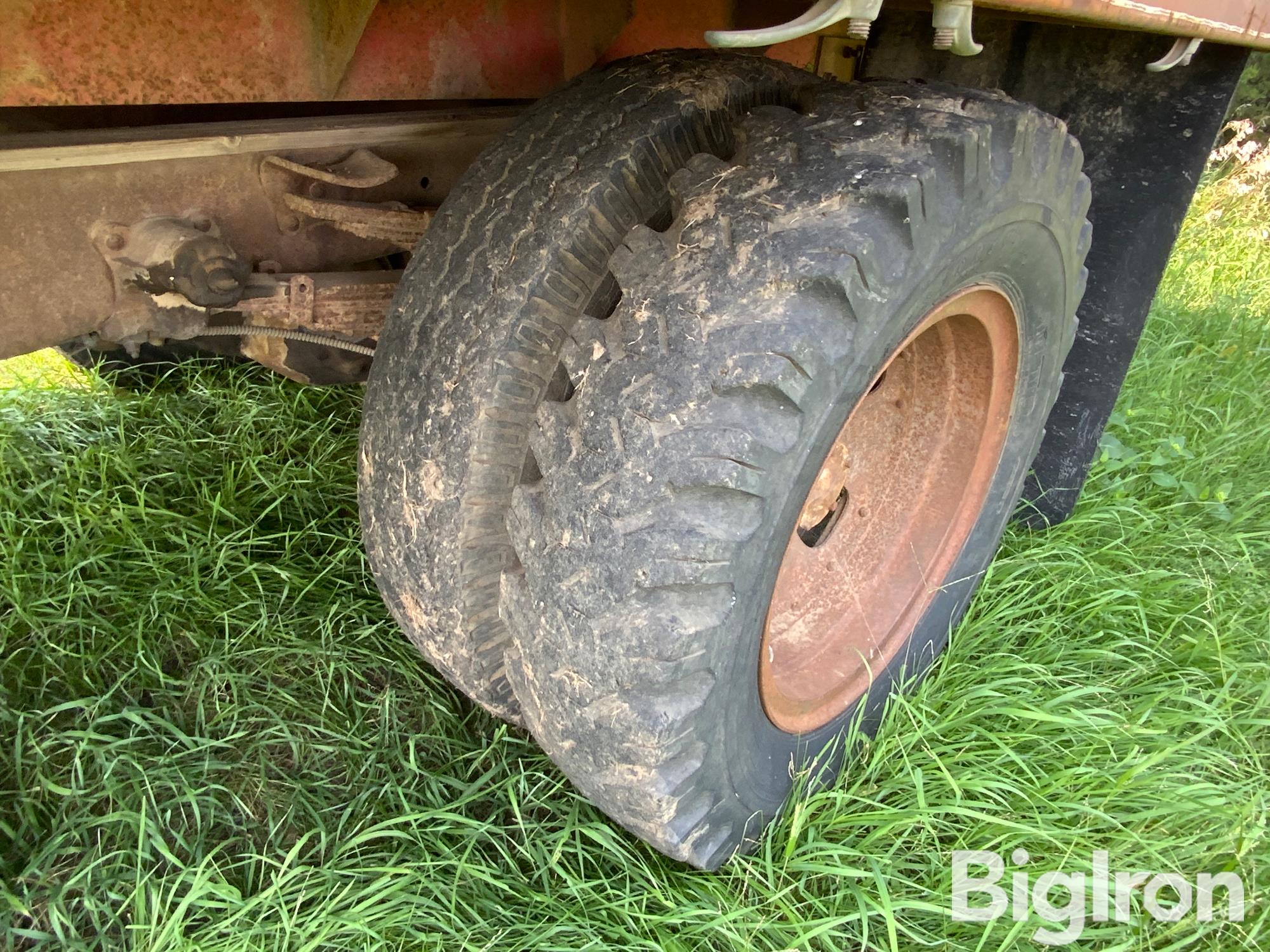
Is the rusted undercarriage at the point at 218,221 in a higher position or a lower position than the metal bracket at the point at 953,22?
lower

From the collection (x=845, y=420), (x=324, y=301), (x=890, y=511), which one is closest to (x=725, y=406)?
(x=845, y=420)

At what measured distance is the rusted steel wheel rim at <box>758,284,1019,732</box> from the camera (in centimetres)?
175

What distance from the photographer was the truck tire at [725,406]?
115 cm

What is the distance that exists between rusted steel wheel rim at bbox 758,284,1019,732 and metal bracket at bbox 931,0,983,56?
0.75m

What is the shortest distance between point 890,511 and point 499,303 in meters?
1.04

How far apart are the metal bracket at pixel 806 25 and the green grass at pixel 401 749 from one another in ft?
3.94

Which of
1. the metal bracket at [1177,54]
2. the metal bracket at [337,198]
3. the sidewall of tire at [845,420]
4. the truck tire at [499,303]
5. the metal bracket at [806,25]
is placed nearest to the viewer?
the metal bracket at [806,25]

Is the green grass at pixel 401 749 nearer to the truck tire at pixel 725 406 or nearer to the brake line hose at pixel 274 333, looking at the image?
the truck tire at pixel 725 406

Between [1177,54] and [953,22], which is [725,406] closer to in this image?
[953,22]

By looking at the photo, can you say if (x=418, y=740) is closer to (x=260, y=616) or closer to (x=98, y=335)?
(x=260, y=616)

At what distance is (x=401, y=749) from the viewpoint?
1.70m

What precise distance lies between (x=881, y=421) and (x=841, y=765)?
29.0 inches

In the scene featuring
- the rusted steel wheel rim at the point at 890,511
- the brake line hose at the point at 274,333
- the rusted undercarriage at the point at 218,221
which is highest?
the rusted undercarriage at the point at 218,221

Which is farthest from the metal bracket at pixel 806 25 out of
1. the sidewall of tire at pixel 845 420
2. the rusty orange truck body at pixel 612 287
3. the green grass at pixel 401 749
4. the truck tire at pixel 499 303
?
the green grass at pixel 401 749
